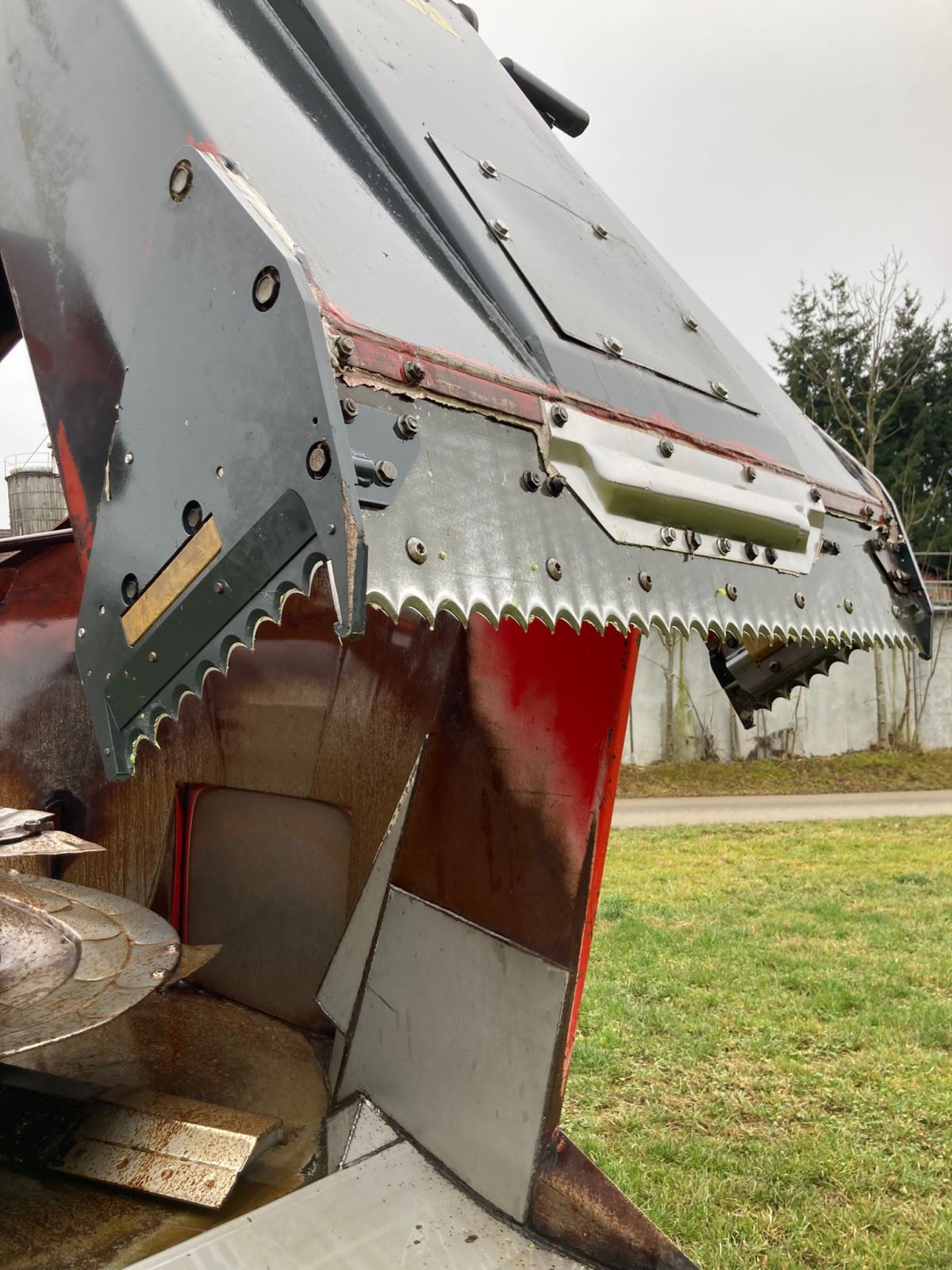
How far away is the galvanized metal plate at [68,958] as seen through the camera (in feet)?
5.32

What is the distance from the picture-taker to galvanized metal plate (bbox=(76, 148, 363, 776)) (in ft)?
3.56

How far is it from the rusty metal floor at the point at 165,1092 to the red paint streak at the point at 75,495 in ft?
3.53

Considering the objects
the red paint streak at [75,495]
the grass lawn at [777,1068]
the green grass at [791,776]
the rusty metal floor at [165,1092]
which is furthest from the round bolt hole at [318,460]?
the green grass at [791,776]

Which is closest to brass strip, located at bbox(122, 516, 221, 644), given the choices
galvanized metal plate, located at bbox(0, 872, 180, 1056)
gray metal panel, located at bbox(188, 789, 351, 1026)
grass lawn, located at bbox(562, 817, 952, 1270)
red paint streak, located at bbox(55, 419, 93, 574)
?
red paint streak, located at bbox(55, 419, 93, 574)

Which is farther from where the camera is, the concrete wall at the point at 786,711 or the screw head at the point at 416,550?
the concrete wall at the point at 786,711

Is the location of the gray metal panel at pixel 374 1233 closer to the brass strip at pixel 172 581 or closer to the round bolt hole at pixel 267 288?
the brass strip at pixel 172 581

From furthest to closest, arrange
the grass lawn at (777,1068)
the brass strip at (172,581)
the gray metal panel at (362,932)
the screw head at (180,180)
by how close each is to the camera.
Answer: the grass lawn at (777,1068) → the gray metal panel at (362,932) → the screw head at (180,180) → the brass strip at (172,581)

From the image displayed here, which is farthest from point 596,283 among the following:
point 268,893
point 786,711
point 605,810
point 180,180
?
point 786,711

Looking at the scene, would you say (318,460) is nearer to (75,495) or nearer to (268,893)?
(75,495)

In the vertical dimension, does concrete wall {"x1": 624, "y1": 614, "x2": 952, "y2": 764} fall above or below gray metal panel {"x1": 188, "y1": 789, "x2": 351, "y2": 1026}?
above

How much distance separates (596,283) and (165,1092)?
70.5 inches

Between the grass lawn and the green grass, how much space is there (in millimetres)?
6426

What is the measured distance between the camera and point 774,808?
11.9 m

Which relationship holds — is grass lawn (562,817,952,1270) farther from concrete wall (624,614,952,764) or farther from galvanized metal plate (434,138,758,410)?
concrete wall (624,614,952,764)
